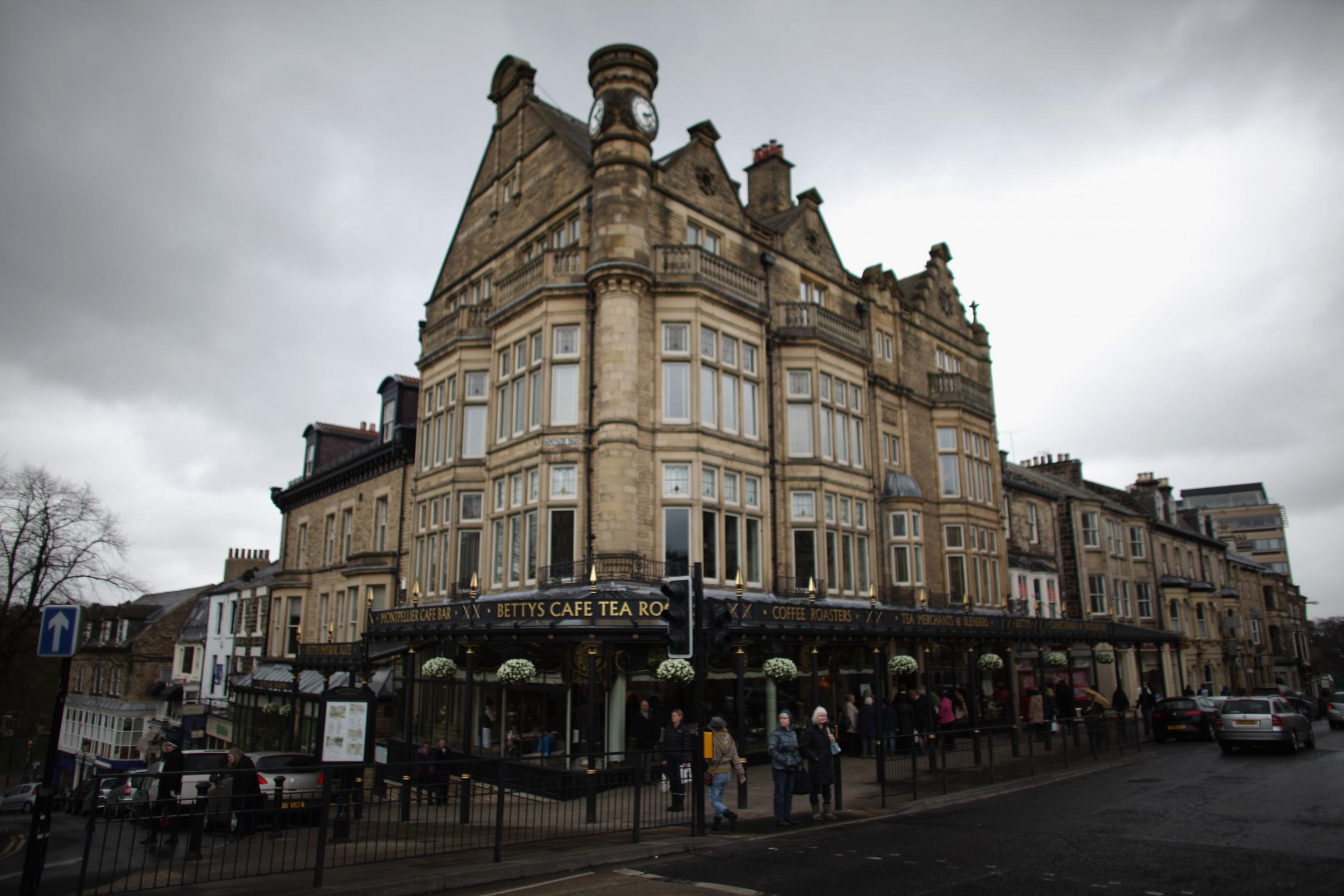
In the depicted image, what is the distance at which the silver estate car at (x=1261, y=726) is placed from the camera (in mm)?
20797

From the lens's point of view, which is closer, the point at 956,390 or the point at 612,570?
the point at 612,570

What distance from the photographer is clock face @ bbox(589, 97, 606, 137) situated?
22281 mm

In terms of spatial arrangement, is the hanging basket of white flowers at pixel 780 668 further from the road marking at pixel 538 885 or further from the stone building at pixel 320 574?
the stone building at pixel 320 574

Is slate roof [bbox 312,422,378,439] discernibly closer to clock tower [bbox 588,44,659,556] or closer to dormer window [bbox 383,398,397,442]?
dormer window [bbox 383,398,397,442]

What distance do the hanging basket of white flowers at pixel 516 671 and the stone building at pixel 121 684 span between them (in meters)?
42.0

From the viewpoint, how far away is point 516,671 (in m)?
16.5

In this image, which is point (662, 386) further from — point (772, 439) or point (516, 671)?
point (516, 671)

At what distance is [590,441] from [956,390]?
17265 mm

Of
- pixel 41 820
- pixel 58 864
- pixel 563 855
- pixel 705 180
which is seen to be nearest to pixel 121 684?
pixel 58 864

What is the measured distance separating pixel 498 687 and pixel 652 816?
28.4 feet

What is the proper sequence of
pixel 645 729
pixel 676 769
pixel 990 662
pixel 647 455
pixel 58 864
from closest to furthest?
pixel 676 769 < pixel 58 864 < pixel 645 729 < pixel 647 455 < pixel 990 662

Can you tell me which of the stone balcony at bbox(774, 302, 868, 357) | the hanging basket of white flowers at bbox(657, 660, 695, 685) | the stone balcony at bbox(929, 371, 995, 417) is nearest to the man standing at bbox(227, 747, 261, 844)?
the hanging basket of white flowers at bbox(657, 660, 695, 685)

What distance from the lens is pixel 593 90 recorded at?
22.8 m

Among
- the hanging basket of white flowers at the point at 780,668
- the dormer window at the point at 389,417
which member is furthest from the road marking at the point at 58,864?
the dormer window at the point at 389,417
